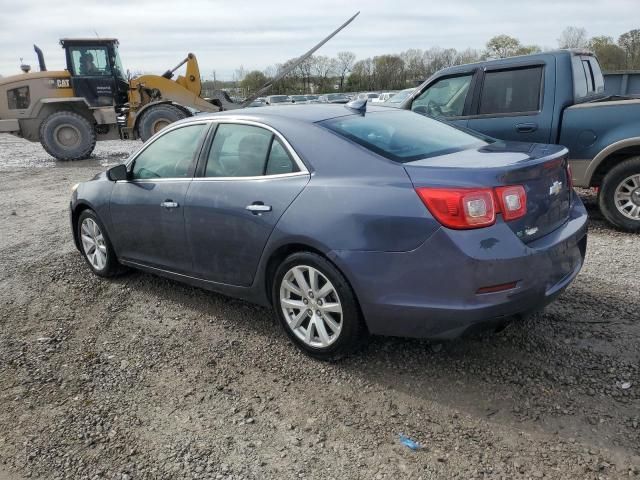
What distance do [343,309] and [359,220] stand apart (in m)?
0.54

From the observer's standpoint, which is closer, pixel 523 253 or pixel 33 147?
pixel 523 253

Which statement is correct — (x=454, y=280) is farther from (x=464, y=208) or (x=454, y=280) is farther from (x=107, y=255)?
(x=107, y=255)

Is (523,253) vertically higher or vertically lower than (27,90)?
lower

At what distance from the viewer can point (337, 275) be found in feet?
10.3

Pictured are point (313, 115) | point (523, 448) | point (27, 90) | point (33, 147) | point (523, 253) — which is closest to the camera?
point (523, 448)

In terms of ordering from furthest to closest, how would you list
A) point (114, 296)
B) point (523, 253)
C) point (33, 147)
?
1. point (33, 147)
2. point (114, 296)
3. point (523, 253)

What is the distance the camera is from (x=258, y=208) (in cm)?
348

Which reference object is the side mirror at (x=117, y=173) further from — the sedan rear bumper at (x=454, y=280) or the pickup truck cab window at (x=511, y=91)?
the pickup truck cab window at (x=511, y=91)

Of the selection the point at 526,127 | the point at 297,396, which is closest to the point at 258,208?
the point at 297,396

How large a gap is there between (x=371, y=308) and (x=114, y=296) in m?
2.67

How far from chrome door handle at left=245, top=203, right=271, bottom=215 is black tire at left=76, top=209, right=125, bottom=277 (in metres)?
2.00

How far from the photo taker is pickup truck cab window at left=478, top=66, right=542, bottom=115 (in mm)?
6035

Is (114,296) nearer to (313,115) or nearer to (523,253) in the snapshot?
(313,115)

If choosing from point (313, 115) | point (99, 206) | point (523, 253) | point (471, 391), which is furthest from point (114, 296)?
point (523, 253)
